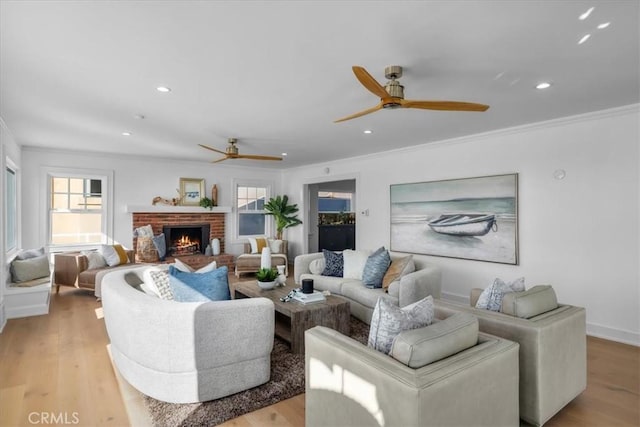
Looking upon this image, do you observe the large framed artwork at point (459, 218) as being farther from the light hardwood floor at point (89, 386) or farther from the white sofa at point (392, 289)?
the light hardwood floor at point (89, 386)

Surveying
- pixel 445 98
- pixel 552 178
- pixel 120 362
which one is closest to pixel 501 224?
pixel 552 178

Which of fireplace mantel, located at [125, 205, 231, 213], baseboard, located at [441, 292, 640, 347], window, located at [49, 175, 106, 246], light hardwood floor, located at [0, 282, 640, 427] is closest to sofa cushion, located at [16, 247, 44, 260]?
window, located at [49, 175, 106, 246]

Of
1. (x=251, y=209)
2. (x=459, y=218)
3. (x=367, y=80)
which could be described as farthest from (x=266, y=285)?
(x=251, y=209)

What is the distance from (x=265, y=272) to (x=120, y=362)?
1.69 meters

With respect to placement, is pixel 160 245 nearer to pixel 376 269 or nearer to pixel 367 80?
pixel 376 269

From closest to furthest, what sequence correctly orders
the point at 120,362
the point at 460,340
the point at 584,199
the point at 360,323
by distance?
1. the point at 460,340
2. the point at 120,362
3. the point at 584,199
4. the point at 360,323

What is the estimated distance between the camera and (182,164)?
7.30 metres

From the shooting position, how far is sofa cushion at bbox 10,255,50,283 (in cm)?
448

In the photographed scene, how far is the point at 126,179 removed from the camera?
6.70m

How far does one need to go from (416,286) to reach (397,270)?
1.42 feet

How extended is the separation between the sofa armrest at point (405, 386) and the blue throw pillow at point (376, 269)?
226 cm

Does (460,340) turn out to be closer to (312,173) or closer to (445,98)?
(445,98)

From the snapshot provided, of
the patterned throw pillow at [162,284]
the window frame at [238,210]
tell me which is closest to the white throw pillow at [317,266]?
the patterned throw pillow at [162,284]

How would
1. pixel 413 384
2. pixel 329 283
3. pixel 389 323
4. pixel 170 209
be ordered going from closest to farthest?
pixel 413 384 → pixel 389 323 → pixel 329 283 → pixel 170 209
